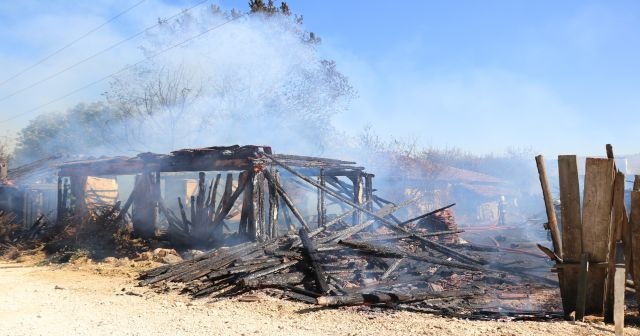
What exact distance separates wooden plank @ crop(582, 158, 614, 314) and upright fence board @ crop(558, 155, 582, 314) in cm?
8

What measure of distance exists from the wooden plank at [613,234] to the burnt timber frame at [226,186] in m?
7.47

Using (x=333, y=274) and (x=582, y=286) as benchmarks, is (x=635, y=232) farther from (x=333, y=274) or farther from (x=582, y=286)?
(x=333, y=274)

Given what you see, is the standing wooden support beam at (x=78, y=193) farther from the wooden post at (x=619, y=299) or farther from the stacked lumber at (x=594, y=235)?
the wooden post at (x=619, y=299)

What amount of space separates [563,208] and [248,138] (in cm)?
2495

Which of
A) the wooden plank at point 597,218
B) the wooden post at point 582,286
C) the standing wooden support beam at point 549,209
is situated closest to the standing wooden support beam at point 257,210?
A: the standing wooden support beam at point 549,209

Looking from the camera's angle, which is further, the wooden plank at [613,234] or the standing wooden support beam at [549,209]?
the standing wooden support beam at [549,209]

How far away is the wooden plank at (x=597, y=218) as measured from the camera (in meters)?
5.59

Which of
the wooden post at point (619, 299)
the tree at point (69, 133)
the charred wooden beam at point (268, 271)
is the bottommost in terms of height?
the charred wooden beam at point (268, 271)

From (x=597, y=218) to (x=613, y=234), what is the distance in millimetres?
280

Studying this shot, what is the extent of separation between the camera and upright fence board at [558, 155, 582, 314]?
5.76 m

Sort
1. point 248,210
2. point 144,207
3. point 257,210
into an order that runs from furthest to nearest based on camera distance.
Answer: point 144,207, point 248,210, point 257,210

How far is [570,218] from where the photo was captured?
580 cm

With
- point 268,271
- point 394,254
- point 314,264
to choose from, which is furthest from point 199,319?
point 394,254

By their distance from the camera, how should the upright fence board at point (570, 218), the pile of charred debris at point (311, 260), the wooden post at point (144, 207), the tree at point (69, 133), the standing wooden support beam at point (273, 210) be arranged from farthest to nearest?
the tree at point (69, 133), the wooden post at point (144, 207), the standing wooden support beam at point (273, 210), the pile of charred debris at point (311, 260), the upright fence board at point (570, 218)
